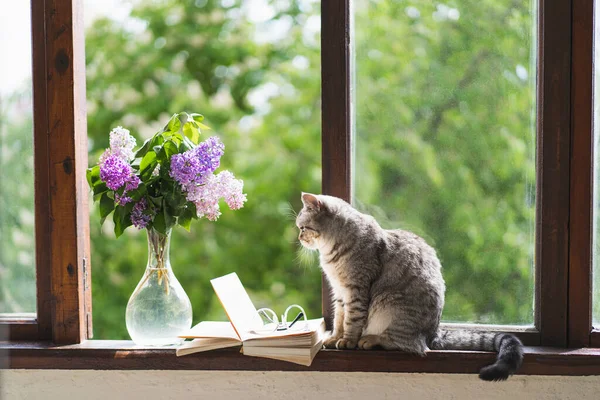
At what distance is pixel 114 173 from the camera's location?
58.2 inches

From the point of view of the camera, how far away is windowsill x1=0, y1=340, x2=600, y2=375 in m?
1.50

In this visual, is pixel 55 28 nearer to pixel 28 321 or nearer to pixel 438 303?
pixel 28 321

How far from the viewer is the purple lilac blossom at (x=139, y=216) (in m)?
1.52

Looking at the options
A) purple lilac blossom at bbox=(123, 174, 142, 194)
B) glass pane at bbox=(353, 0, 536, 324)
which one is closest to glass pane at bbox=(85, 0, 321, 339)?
glass pane at bbox=(353, 0, 536, 324)

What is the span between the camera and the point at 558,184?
159 centimetres

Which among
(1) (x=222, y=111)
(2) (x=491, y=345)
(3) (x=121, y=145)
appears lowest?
(2) (x=491, y=345)

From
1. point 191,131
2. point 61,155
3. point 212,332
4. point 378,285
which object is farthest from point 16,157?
point 378,285

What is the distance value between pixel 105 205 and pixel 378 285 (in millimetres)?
771

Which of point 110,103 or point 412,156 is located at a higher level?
point 110,103

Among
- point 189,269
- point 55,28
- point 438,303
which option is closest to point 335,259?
point 438,303

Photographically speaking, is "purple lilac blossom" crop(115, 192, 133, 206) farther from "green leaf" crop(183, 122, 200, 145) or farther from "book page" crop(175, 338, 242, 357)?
"book page" crop(175, 338, 242, 357)

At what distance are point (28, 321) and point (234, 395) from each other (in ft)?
2.19

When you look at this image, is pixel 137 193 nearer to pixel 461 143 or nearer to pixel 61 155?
pixel 61 155

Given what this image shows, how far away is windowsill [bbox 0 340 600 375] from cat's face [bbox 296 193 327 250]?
0.98ft
